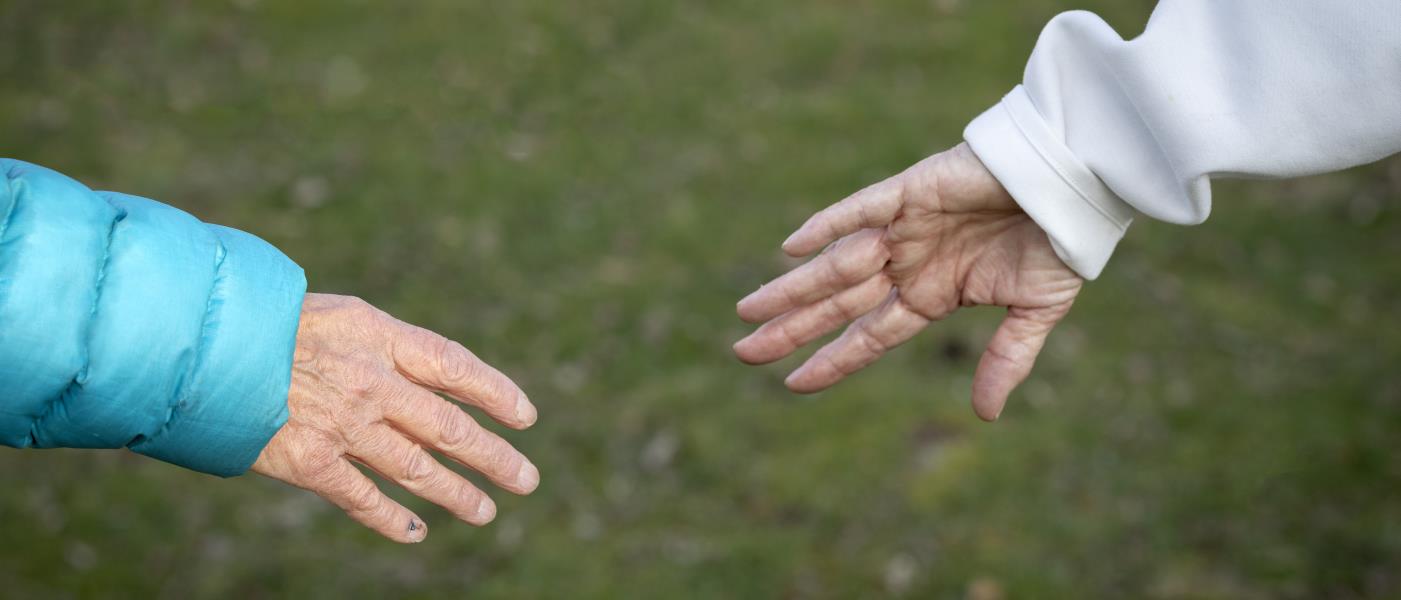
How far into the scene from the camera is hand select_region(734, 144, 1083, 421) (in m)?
2.35

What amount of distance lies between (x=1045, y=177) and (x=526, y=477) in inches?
45.8

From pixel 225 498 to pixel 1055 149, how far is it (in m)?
3.09

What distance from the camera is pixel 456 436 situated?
208cm

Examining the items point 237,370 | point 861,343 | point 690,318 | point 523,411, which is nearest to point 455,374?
point 523,411

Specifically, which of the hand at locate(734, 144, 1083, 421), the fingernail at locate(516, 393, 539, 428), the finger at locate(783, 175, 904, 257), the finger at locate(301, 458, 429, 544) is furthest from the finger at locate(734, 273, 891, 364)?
the finger at locate(301, 458, 429, 544)

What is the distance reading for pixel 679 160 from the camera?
5469 mm

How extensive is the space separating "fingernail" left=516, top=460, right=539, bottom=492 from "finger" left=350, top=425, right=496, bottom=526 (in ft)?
0.24

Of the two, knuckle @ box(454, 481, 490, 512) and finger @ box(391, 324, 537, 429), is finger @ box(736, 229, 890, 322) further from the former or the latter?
knuckle @ box(454, 481, 490, 512)

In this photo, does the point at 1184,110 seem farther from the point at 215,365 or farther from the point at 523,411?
the point at 215,365

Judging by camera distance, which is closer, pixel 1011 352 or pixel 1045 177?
pixel 1045 177

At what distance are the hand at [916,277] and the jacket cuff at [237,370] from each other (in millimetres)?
977

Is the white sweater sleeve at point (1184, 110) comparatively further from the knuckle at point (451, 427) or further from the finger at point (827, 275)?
the knuckle at point (451, 427)

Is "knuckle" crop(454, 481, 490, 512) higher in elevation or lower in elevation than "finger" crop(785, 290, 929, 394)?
higher

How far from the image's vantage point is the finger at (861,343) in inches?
101
